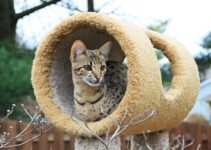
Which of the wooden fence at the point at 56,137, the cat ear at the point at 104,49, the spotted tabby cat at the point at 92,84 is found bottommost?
the wooden fence at the point at 56,137

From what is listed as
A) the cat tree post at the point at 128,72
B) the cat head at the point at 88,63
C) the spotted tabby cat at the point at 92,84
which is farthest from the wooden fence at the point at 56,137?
the cat head at the point at 88,63

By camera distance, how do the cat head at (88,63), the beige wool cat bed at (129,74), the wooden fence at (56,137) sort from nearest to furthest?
1. the beige wool cat bed at (129,74)
2. the cat head at (88,63)
3. the wooden fence at (56,137)

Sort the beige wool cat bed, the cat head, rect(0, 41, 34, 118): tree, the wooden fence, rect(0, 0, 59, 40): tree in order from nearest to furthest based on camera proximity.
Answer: the beige wool cat bed < the cat head < the wooden fence < rect(0, 41, 34, 118): tree < rect(0, 0, 59, 40): tree

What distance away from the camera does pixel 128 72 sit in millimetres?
2250

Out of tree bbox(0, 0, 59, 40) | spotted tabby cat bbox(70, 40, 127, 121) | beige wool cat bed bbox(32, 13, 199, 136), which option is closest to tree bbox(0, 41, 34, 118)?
tree bbox(0, 0, 59, 40)

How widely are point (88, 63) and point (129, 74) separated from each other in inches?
7.6

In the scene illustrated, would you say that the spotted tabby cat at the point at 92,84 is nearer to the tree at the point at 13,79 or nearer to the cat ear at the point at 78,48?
the cat ear at the point at 78,48

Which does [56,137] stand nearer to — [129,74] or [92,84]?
[92,84]

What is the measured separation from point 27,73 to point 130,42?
6.84 feet

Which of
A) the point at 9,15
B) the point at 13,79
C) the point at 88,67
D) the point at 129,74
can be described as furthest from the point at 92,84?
the point at 9,15

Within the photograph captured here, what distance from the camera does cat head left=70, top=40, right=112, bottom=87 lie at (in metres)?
2.33

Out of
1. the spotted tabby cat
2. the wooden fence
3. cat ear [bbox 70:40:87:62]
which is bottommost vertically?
the wooden fence

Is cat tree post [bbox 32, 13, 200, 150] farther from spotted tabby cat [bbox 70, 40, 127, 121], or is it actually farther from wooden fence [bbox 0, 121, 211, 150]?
wooden fence [bbox 0, 121, 211, 150]

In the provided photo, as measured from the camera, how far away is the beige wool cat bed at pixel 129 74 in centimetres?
221
